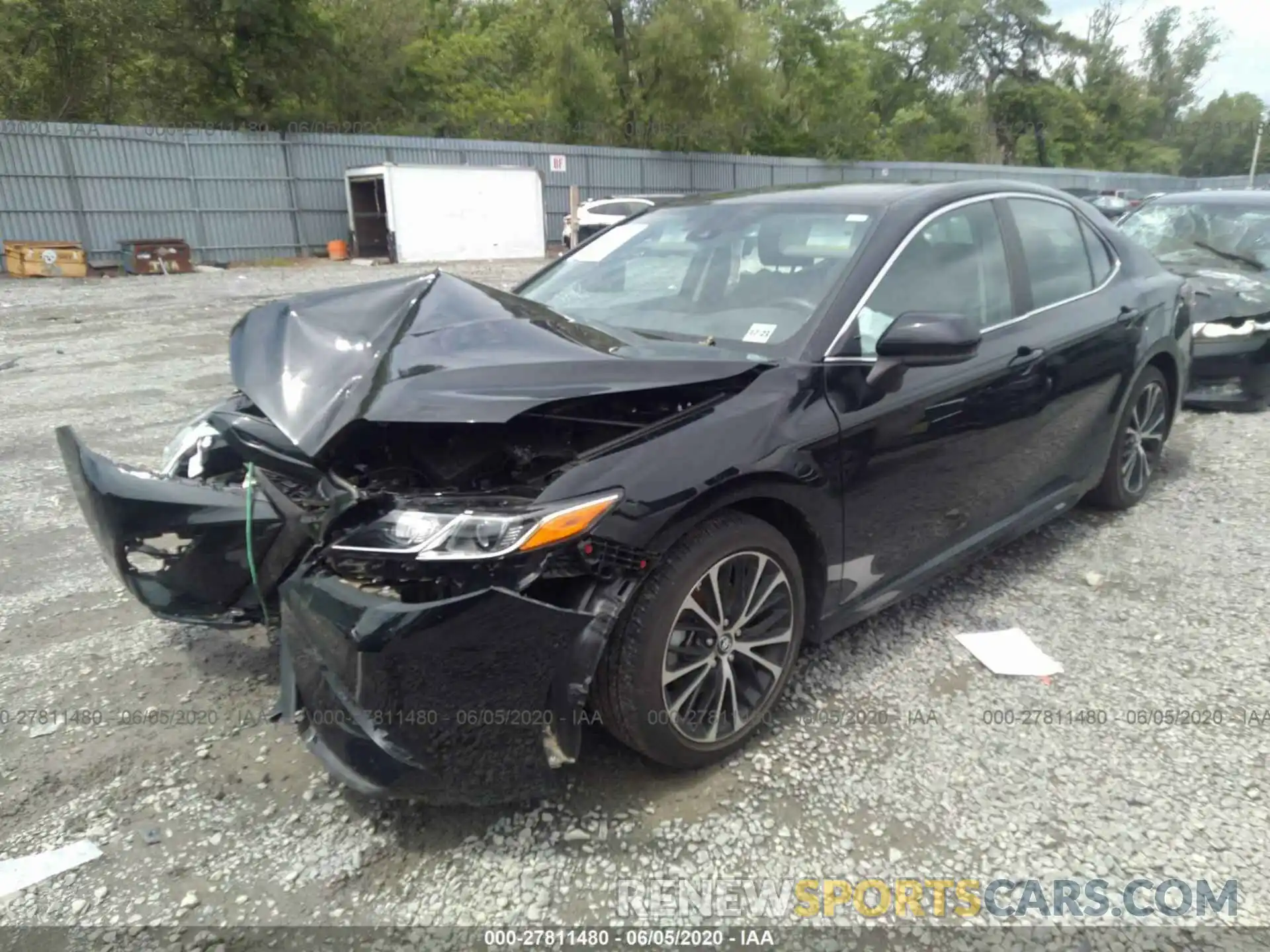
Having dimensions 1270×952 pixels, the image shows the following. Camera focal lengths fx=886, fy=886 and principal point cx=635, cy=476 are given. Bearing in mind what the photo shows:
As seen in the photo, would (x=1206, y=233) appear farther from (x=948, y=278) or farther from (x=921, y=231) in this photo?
(x=921, y=231)

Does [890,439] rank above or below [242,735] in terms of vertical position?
above

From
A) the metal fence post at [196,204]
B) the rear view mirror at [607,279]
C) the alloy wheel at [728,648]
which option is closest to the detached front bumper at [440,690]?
the alloy wheel at [728,648]

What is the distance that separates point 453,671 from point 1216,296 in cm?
683

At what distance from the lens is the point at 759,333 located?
305 cm

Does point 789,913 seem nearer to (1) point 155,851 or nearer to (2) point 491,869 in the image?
(2) point 491,869

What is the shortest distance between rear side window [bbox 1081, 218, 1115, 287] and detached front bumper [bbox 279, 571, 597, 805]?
3351mm

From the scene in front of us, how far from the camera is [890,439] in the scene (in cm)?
300

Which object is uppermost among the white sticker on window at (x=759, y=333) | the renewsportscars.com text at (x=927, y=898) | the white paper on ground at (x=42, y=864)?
the white sticker on window at (x=759, y=333)

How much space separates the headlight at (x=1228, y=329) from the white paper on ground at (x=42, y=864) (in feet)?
24.4

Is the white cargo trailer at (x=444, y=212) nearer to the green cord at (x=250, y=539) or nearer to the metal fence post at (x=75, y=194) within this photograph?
the metal fence post at (x=75, y=194)

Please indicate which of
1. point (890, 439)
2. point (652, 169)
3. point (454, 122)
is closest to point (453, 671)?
point (890, 439)

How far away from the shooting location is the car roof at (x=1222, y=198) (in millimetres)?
7559

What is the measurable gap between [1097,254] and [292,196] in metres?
22.5

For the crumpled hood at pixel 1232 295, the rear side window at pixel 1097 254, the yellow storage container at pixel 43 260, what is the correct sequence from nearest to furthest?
the rear side window at pixel 1097 254 → the crumpled hood at pixel 1232 295 → the yellow storage container at pixel 43 260
